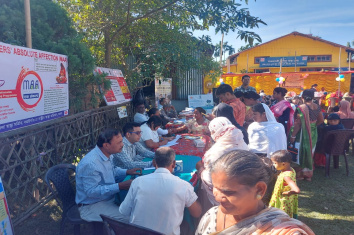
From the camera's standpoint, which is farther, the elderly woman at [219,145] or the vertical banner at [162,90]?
the vertical banner at [162,90]

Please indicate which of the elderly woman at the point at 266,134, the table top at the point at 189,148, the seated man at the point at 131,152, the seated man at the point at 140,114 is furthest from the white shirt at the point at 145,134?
the elderly woman at the point at 266,134

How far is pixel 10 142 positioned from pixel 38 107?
612 mm

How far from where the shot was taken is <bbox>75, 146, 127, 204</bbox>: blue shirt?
2734 mm

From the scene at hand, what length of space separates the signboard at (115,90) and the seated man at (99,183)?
2.65 meters

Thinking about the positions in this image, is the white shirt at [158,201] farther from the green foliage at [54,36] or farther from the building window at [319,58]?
the building window at [319,58]

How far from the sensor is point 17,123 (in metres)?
2.89

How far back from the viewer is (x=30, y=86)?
3.12 m

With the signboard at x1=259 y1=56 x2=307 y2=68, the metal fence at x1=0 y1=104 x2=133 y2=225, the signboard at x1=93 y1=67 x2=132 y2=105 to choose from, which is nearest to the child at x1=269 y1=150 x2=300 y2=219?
the metal fence at x1=0 y1=104 x2=133 y2=225

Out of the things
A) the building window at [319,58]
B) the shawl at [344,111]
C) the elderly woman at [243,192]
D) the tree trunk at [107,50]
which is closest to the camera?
the elderly woman at [243,192]

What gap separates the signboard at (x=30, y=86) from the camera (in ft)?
8.96

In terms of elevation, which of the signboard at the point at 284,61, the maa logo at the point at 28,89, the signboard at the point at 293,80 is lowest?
the maa logo at the point at 28,89

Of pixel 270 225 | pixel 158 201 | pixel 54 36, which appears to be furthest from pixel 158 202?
pixel 54 36

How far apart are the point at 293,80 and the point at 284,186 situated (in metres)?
14.9

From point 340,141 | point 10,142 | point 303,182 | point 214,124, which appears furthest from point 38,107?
point 340,141
